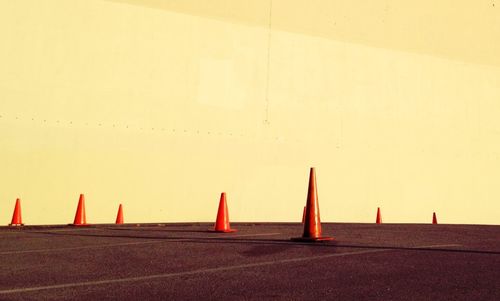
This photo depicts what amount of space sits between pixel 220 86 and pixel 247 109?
868 mm

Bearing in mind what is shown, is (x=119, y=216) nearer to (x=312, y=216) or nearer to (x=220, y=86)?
(x=220, y=86)

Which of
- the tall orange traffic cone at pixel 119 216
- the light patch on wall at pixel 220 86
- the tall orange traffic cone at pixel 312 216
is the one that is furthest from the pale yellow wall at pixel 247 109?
the tall orange traffic cone at pixel 312 216

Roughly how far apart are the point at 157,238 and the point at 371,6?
466 inches

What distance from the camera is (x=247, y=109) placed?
16688 millimetres

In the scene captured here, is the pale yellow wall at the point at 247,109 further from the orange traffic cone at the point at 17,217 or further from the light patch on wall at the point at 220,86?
the orange traffic cone at the point at 17,217

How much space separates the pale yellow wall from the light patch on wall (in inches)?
1.4

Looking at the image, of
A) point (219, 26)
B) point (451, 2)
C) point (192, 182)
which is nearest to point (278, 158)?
point (192, 182)

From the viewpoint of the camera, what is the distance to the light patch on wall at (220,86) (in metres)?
16.3

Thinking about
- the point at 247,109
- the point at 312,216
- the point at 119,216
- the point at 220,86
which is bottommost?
the point at 312,216

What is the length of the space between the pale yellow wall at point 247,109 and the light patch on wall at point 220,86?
4 cm

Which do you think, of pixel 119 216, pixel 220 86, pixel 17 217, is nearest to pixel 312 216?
pixel 119 216

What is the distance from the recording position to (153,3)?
16.0m

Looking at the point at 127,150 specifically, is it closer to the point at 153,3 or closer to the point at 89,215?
the point at 89,215

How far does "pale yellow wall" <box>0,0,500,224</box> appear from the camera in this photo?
579 inches
